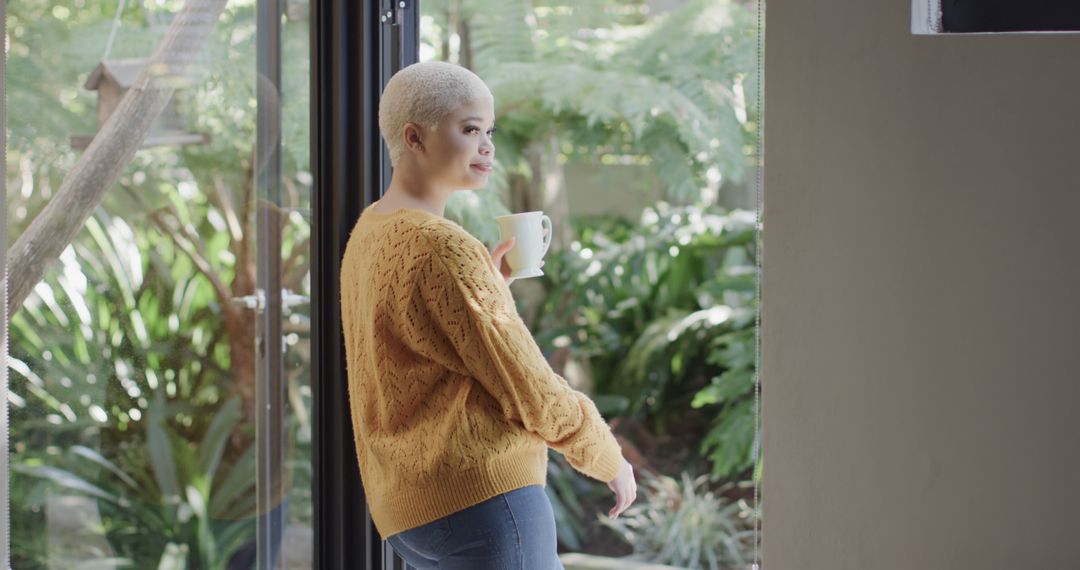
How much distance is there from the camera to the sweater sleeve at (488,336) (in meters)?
1.49

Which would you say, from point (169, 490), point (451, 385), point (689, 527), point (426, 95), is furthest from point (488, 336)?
point (689, 527)

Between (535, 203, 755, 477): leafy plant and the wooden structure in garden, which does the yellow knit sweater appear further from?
(535, 203, 755, 477): leafy plant

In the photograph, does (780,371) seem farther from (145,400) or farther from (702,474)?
(702,474)

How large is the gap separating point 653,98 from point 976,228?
188 centimetres

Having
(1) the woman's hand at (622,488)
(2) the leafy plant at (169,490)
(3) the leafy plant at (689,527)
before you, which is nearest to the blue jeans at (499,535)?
(1) the woman's hand at (622,488)

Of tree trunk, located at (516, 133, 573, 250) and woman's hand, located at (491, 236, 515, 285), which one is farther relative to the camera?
tree trunk, located at (516, 133, 573, 250)

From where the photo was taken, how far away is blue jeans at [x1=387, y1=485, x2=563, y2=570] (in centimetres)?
151

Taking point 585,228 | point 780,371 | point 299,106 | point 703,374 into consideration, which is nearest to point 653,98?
point 585,228

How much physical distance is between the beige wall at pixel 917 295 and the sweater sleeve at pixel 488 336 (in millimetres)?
513

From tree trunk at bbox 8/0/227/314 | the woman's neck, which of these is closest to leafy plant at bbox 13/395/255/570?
tree trunk at bbox 8/0/227/314

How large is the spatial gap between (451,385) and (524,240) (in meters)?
0.28

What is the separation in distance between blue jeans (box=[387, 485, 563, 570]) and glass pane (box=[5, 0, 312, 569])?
740 mm

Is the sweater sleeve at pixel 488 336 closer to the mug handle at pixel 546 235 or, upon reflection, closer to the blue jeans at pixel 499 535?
the blue jeans at pixel 499 535

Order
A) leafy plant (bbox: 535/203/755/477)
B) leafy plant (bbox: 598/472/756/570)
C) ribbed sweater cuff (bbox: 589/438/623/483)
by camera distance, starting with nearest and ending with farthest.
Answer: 1. ribbed sweater cuff (bbox: 589/438/623/483)
2. leafy plant (bbox: 598/472/756/570)
3. leafy plant (bbox: 535/203/755/477)
